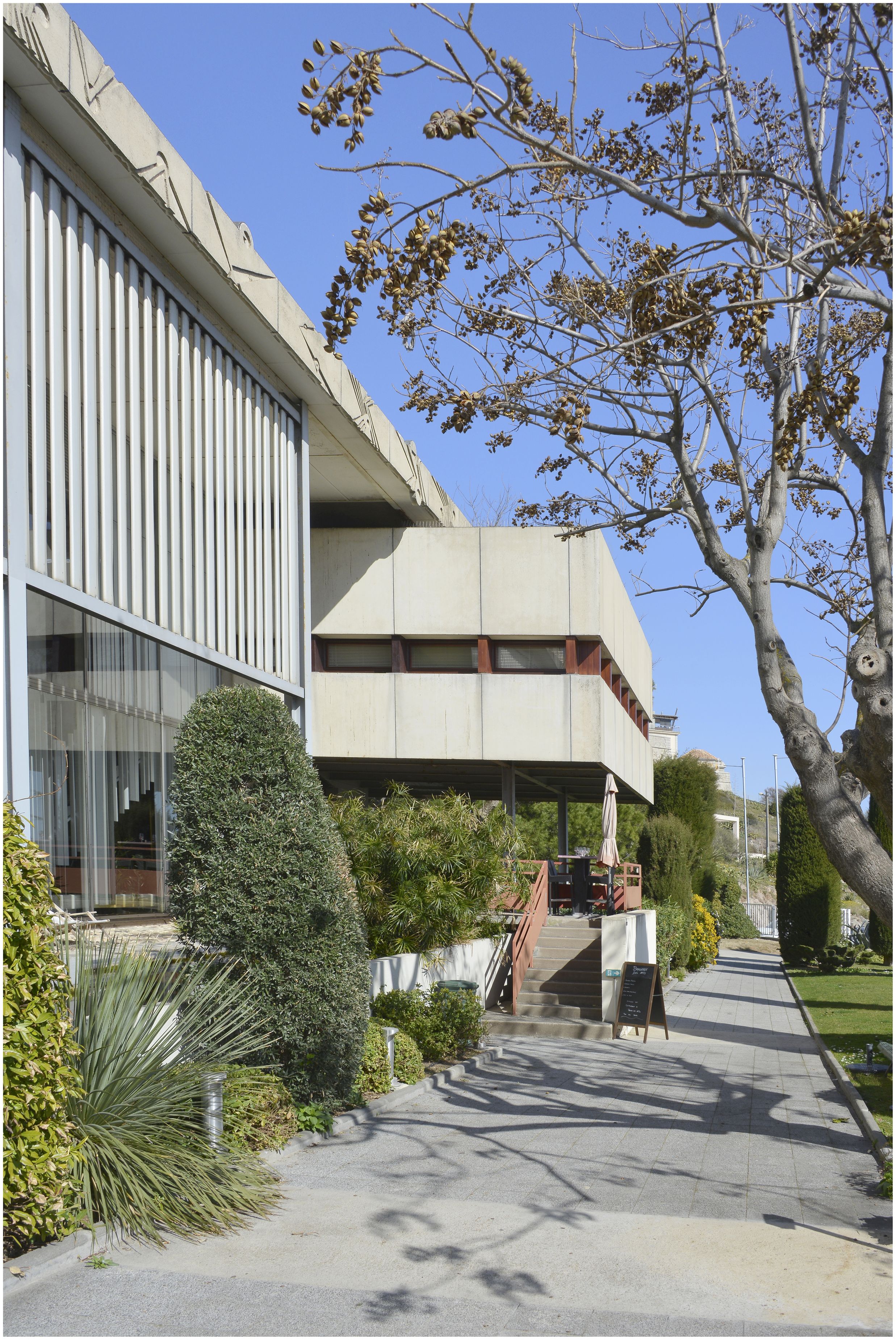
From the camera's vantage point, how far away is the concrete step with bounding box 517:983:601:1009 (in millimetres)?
17500

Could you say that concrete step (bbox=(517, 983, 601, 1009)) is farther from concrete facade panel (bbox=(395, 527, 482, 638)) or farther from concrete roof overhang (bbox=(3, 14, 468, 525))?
concrete roof overhang (bbox=(3, 14, 468, 525))

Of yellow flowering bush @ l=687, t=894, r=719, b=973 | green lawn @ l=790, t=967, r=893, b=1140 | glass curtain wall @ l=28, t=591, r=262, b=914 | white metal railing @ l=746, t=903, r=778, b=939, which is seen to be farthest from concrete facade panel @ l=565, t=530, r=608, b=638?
white metal railing @ l=746, t=903, r=778, b=939

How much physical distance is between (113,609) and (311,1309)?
21.0 feet

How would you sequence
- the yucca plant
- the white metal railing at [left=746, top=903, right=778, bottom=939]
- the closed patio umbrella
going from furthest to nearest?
the white metal railing at [left=746, top=903, right=778, bottom=939] < the closed patio umbrella < the yucca plant

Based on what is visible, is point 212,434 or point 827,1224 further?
point 212,434

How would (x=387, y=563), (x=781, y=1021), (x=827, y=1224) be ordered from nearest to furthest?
(x=827, y=1224) < (x=781, y=1021) < (x=387, y=563)

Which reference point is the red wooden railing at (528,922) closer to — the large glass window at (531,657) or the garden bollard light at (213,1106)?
the large glass window at (531,657)

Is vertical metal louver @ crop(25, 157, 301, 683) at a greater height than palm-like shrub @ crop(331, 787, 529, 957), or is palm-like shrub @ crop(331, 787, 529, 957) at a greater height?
vertical metal louver @ crop(25, 157, 301, 683)

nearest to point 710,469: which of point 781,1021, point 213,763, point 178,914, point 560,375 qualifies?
point 560,375

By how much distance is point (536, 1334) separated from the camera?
16.4 ft

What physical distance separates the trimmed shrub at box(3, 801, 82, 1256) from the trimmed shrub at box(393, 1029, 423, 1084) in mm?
5316

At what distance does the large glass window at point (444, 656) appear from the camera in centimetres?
2019

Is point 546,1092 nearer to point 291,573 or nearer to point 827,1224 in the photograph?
point 827,1224

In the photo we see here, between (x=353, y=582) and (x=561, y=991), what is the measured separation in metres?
7.93
